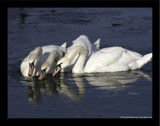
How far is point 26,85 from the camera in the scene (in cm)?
1220

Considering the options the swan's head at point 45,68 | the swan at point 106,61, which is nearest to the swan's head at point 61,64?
the swan at point 106,61

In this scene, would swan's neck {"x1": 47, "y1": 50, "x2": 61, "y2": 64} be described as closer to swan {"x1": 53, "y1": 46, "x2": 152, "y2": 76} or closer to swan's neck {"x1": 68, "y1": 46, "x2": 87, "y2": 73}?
swan {"x1": 53, "y1": 46, "x2": 152, "y2": 76}

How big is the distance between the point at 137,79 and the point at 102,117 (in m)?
3.12

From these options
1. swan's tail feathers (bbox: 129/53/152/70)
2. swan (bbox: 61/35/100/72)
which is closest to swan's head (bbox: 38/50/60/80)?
swan (bbox: 61/35/100/72)

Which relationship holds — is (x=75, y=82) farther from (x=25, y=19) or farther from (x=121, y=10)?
(x=121, y=10)

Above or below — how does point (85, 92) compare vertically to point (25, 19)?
below

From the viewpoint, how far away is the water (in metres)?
10.3

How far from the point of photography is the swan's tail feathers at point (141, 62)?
44.7ft

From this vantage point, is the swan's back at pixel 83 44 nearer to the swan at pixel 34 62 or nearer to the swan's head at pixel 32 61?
the swan at pixel 34 62

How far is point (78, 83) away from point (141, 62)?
2.28 metres

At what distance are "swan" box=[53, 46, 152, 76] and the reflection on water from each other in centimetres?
21

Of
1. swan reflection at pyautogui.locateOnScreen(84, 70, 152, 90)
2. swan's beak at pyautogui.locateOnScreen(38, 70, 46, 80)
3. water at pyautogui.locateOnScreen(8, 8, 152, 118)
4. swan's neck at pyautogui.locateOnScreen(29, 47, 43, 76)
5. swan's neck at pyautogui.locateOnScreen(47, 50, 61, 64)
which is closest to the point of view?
water at pyautogui.locateOnScreen(8, 8, 152, 118)

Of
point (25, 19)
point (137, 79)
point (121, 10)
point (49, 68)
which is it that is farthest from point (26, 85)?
point (121, 10)
